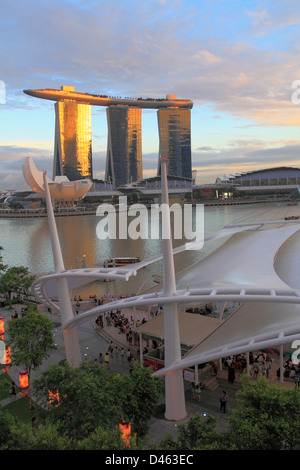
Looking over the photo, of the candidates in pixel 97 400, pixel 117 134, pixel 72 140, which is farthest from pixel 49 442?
pixel 117 134

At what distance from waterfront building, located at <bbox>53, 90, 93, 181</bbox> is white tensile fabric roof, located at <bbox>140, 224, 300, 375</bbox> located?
275ft

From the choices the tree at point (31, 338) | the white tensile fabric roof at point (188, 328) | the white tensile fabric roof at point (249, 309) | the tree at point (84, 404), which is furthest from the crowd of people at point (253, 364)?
the tree at point (31, 338)

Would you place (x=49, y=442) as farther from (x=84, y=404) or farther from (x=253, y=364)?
(x=253, y=364)

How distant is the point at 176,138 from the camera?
103m

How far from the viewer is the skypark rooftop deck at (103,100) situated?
302 feet

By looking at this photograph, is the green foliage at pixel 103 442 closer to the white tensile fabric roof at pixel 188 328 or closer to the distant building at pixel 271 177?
the white tensile fabric roof at pixel 188 328

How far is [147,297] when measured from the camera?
22.2ft

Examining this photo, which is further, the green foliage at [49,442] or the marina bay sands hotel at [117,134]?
the marina bay sands hotel at [117,134]

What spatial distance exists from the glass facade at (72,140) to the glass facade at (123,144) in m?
5.99

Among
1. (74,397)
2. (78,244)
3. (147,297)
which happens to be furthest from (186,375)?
(78,244)

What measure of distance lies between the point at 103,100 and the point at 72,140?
594 inches

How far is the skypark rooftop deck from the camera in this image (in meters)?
92.0
